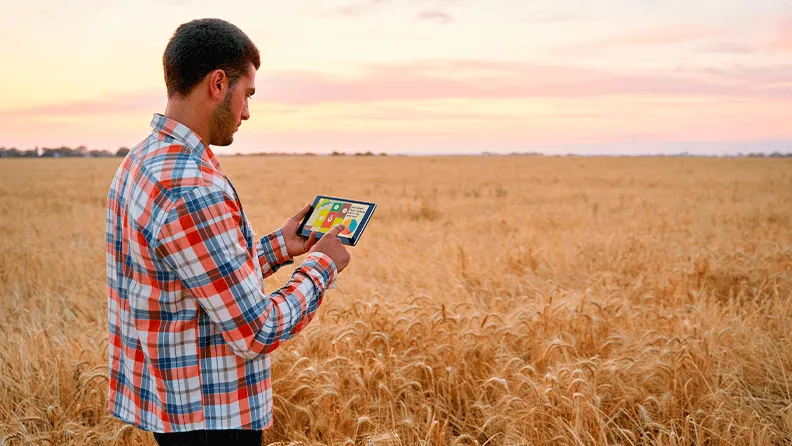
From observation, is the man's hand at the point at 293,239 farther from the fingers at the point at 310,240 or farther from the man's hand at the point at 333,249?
the man's hand at the point at 333,249

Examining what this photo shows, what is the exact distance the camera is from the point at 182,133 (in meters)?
1.62

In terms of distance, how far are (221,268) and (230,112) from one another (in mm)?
474

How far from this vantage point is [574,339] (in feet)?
12.6

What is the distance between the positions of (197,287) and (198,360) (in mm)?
258

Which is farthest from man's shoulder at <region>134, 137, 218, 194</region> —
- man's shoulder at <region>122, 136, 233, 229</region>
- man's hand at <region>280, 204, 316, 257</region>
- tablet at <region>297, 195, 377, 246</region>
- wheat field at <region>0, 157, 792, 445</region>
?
wheat field at <region>0, 157, 792, 445</region>

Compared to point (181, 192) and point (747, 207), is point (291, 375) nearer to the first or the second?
point (181, 192)

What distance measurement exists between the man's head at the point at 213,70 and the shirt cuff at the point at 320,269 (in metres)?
0.44

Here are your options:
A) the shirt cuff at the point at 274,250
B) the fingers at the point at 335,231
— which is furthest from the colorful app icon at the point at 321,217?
the fingers at the point at 335,231

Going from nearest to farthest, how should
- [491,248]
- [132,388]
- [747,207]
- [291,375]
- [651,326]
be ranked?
1. [132,388]
2. [291,375]
3. [651,326]
4. [491,248]
5. [747,207]

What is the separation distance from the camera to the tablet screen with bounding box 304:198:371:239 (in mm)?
2064

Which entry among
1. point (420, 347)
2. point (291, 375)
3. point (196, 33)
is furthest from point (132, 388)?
point (420, 347)

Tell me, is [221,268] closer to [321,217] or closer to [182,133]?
[182,133]

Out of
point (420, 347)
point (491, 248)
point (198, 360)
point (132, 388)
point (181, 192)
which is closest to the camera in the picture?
point (181, 192)

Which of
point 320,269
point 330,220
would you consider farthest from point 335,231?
point 330,220
